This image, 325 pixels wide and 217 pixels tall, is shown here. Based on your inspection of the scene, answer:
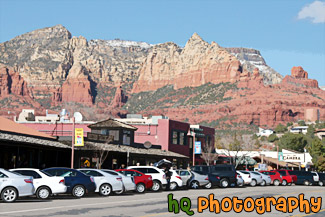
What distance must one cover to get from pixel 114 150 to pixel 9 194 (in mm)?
26641

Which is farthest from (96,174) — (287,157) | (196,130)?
(287,157)

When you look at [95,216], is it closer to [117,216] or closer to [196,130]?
[117,216]

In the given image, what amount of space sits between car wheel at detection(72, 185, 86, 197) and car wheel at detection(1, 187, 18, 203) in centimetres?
472

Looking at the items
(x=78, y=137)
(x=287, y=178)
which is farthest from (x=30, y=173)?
(x=287, y=178)

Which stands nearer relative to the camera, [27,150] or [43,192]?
[43,192]

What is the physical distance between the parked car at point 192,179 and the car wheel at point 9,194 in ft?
55.1

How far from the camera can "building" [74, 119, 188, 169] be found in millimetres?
49634

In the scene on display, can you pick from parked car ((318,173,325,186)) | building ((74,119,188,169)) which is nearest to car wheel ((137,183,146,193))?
building ((74,119,188,169))

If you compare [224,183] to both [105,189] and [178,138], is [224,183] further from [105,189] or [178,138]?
[178,138]

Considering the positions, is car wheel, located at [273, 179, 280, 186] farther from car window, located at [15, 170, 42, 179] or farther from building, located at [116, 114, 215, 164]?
car window, located at [15, 170, 42, 179]

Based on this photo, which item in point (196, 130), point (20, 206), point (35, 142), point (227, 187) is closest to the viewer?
point (20, 206)

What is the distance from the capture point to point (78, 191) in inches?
1137

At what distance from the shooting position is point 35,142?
130 feet

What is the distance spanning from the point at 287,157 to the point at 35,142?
64733mm
